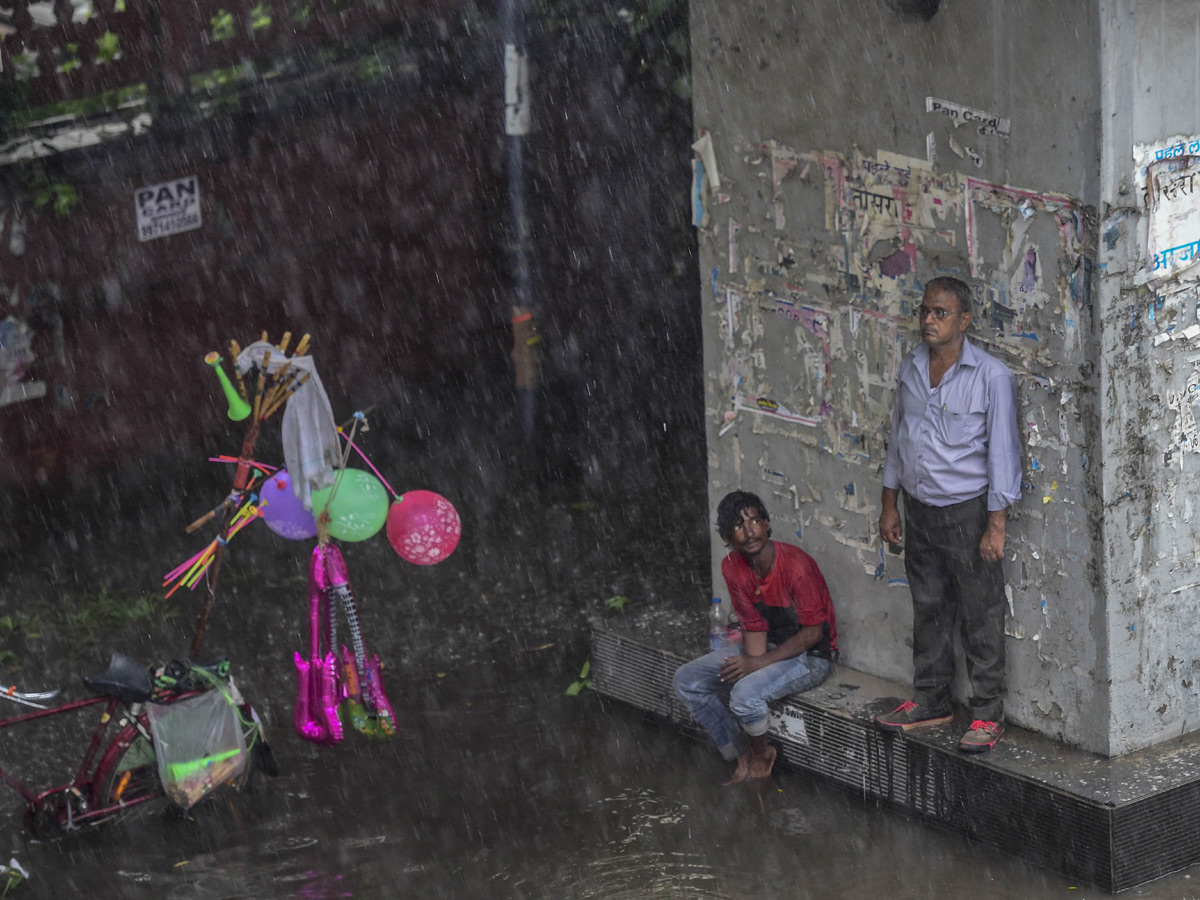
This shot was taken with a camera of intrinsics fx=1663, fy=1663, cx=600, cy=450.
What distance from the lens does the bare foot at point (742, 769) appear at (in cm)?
711

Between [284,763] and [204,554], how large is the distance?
113 cm

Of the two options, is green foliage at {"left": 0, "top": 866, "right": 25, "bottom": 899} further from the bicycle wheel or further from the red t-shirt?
the red t-shirt

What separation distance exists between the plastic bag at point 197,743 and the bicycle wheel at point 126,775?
0.13m

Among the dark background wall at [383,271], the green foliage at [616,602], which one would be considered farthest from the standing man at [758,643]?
the dark background wall at [383,271]

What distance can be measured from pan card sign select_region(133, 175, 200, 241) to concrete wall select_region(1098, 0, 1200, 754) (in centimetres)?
742

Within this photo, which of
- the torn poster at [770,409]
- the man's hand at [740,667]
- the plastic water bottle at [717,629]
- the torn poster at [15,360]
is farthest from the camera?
the torn poster at [15,360]

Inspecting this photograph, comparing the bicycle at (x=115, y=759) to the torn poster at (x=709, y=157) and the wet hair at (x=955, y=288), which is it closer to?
the torn poster at (x=709, y=157)

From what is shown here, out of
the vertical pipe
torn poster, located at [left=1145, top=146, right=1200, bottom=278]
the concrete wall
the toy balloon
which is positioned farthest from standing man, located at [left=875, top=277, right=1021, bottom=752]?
the vertical pipe

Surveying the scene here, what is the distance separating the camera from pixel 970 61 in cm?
618

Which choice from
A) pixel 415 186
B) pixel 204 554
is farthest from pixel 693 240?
pixel 204 554

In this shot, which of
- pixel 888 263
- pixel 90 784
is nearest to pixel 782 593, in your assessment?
pixel 888 263

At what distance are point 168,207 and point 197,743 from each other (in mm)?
5560

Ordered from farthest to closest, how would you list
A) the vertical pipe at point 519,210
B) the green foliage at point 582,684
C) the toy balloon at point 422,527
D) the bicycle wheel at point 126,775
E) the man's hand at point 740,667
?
the vertical pipe at point 519,210 < the green foliage at point 582,684 < the toy balloon at point 422,527 < the man's hand at point 740,667 < the bicycle wheel at point 126,775

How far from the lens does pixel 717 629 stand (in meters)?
7.73
